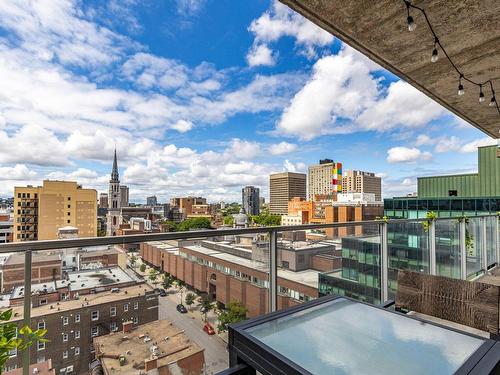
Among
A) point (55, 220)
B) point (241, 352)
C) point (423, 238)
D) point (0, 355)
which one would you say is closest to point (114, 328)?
point (0, 355)

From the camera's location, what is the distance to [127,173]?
8450cm

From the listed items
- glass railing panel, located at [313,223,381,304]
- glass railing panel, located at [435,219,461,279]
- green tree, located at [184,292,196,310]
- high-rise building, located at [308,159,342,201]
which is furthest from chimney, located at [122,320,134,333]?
high-rise building, located at [308,159,342,201]

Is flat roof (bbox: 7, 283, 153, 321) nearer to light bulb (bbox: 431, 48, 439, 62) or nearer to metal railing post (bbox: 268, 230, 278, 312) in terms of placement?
metal railing post (bbox: 268, 230, 278, 312)

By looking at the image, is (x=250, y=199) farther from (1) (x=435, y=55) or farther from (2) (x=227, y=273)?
(2) (x=227, y=273)

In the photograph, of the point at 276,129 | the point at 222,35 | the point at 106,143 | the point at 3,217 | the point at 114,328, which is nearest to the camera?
→ the point at 114,328

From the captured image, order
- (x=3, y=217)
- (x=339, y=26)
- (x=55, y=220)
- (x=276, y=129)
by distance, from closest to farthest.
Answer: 1. (x=339, y=26)
2. (x=55, y=220)
3. (x=3, y=217)
4. (x=276, y=129)

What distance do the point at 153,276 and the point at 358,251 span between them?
2.28 m

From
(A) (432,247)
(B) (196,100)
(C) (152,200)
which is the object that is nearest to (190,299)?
(A) (432,247)

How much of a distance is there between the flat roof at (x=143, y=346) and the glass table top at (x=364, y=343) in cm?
57

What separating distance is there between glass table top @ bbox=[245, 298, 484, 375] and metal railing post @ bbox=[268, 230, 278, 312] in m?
0.73

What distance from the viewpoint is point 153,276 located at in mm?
1556

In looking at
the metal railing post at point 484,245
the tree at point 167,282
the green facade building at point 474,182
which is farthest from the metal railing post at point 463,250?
the green facade building at point 474,182

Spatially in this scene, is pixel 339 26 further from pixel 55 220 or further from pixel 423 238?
pixel 55 220

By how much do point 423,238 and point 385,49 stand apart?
2652 mm
